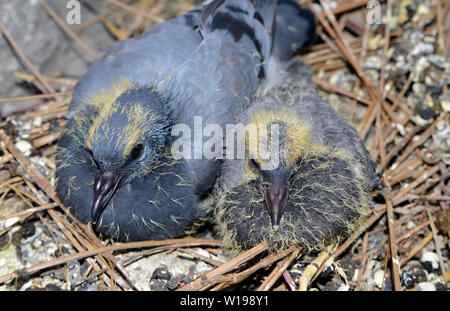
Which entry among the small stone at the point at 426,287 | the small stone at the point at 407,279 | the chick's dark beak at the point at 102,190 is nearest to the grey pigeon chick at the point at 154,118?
the chick's dark beak at the point at 102,190

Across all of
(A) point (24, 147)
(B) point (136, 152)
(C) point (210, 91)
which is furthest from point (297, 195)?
(A) point (24, 147)

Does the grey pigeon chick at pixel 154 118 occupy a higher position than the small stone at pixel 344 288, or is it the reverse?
the grey pigeon chick at pixel 154 118

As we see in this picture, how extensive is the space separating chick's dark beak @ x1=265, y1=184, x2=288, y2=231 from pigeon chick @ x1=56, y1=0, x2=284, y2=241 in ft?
2.00

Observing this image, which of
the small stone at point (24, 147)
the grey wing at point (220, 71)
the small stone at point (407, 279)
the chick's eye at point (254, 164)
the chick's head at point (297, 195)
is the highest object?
the grey wing at point (220, 71)

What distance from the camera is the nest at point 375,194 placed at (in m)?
3.16

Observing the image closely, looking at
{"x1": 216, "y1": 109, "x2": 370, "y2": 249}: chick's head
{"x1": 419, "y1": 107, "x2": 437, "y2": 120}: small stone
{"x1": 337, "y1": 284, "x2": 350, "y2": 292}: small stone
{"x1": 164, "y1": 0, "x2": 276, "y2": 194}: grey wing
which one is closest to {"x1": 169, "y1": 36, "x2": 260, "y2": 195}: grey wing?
{"x1": 164, "y1": 0, "x2": 276, "y2": 194}: grey wing

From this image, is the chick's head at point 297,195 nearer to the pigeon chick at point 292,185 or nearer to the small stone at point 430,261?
the pigeon chick at point 292,185

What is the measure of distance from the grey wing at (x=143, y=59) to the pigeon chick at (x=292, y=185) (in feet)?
2.73

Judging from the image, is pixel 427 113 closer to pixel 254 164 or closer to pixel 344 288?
pixel 344 288

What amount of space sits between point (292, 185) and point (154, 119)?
3.36 ft

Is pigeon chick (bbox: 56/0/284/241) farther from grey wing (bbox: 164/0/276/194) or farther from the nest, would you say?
the nest

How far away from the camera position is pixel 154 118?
3.07 meters
